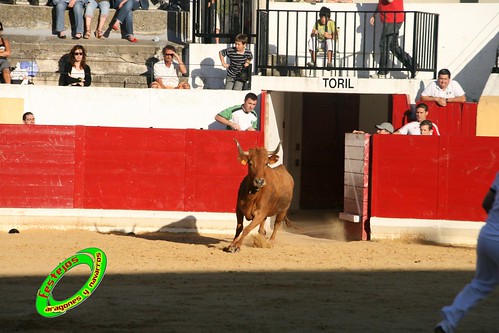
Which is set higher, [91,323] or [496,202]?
[496,202]

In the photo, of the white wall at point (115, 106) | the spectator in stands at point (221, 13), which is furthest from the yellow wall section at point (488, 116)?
the spectator in stands at point (221, 13)

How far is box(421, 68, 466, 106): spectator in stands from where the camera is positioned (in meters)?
15.2

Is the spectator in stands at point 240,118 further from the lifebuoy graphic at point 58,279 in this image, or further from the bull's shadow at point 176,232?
the lifebuoy graphic at point 58,279

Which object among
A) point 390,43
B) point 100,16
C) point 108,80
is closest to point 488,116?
point 390,43

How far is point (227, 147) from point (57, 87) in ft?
9.10

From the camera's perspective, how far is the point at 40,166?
15.1m

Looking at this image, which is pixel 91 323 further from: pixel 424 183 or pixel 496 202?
pixel 424 183

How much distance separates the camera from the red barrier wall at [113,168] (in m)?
15.0

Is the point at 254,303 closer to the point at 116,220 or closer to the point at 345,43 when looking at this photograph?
the point at 116,220

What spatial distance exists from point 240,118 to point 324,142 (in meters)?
4.09

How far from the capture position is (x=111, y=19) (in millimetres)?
18109

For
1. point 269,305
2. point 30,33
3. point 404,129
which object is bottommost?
point 269,305

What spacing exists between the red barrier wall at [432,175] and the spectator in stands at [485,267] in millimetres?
7187

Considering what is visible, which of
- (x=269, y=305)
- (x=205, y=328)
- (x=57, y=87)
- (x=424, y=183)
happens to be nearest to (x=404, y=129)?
(x=424, y=183)
